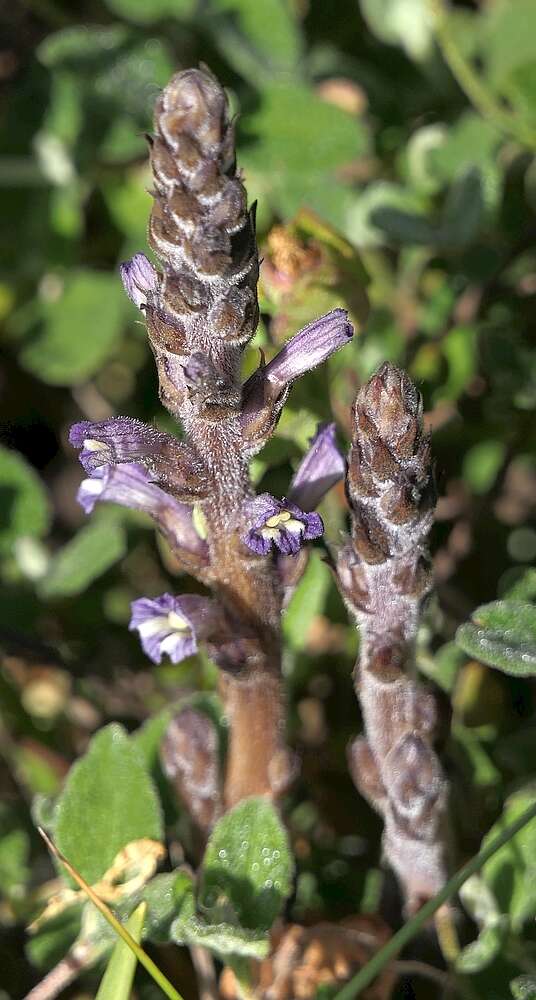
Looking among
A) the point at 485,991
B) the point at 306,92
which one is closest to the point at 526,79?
the point at 306,92

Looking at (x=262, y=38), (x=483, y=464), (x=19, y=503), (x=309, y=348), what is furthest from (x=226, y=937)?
(x=262, y=38)

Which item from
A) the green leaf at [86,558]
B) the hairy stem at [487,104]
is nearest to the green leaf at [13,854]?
the green leaf at [86,558]

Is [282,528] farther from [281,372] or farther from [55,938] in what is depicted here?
[55,938]

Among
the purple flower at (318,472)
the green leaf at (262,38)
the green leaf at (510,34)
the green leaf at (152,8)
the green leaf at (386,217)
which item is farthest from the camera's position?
the green leaf at (152,8)

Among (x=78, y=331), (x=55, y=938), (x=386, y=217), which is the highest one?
(x=386, y=217)

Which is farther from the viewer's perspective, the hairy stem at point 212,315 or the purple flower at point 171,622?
the purple flower at point 171,622

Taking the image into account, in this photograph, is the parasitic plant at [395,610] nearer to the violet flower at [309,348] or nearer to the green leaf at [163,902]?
the violet flower at [309,348]

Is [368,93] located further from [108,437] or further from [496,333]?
[108,437]
